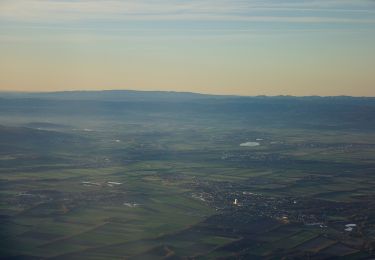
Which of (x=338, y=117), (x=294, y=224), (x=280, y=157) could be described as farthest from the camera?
(x=338, y=117)

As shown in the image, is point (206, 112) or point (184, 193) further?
point (206, 112)

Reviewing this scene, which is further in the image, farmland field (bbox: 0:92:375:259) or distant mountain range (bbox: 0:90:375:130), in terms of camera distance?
distant mountain range (bbox: 0:90:375:130)

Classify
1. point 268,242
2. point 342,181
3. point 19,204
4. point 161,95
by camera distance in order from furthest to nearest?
1. point 161,95
2. point 342,181
3. point 19,204
4. point 268,242

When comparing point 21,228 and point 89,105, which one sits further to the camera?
point 89,105

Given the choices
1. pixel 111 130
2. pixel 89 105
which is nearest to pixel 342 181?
pixel 111 130

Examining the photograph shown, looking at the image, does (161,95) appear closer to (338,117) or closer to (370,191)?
(338,117)

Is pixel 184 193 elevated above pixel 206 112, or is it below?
below

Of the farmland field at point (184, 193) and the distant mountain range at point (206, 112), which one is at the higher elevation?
the distant mountain range at point (206, 112)

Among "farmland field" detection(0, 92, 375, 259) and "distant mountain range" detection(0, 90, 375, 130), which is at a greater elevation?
"distant mountain range" detection(0, 90, 375, 130)

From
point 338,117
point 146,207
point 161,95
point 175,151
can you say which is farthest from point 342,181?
point 161,95

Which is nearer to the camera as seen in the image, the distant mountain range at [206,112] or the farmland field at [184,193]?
the farmland field at [184,193]
